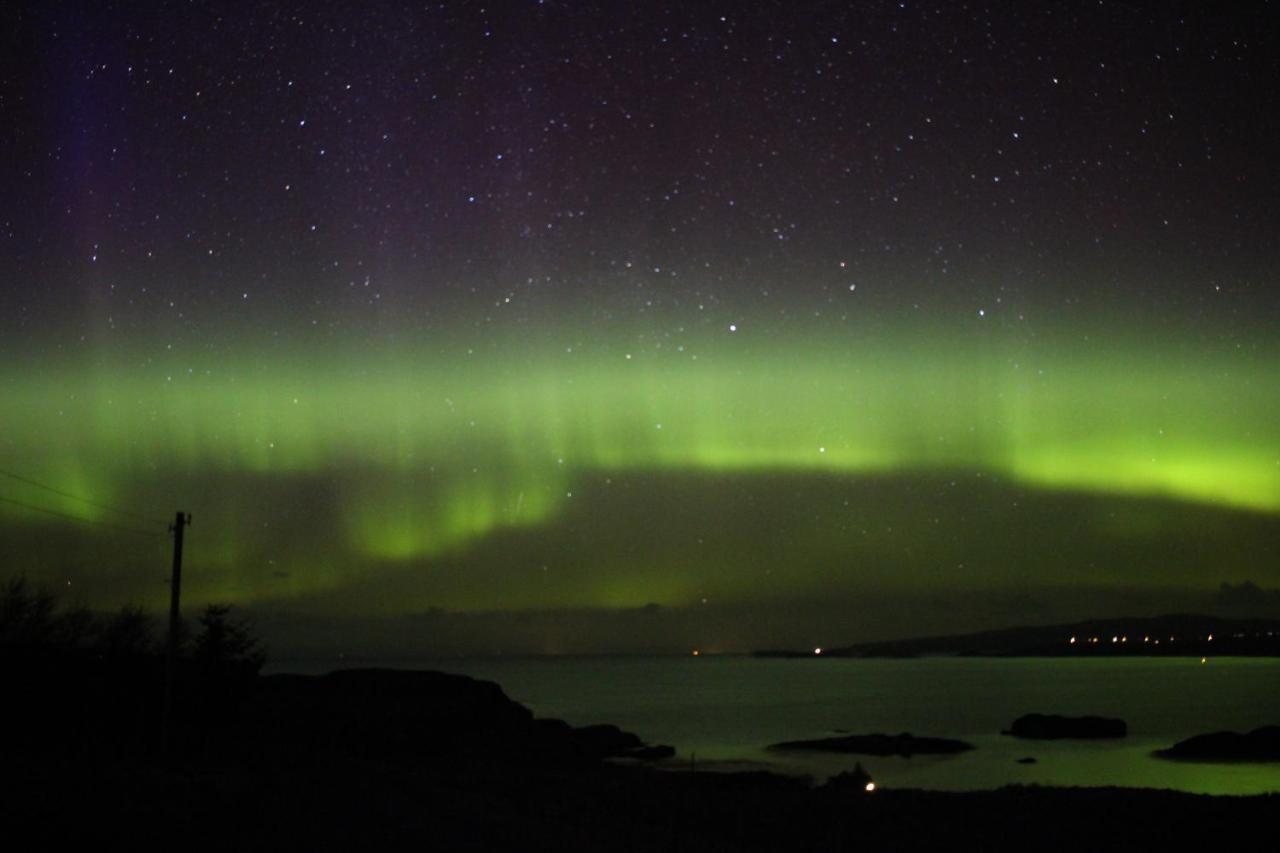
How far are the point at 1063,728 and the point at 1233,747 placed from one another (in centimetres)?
1820

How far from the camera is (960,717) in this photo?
102 m

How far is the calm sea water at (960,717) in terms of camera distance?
55562 millimetres

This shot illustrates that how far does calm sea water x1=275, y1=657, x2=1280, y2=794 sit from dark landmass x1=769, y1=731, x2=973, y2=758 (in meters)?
2.06

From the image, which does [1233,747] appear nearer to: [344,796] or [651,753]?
[651,753]

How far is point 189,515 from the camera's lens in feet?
91.5

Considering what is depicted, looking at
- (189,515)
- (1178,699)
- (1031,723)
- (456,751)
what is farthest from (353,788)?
(1178,699)

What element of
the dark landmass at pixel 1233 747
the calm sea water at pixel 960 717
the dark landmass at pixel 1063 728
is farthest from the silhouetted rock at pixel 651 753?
the dark landmass at pixel 1233 747

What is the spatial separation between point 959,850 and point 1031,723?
185 ft

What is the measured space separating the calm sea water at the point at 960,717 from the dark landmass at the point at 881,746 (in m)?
2.06

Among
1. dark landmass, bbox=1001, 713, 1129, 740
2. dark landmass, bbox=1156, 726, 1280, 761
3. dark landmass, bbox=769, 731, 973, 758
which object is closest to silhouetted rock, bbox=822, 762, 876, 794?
dark landmass, bbox=769, 731, 973, 758

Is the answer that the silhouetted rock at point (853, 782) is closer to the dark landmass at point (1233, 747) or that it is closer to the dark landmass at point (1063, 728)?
the dark landmass at point (1233, 747)

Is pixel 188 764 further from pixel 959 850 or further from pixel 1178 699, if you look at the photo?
pixel 1178 699

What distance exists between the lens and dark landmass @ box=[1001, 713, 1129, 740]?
77.6 m

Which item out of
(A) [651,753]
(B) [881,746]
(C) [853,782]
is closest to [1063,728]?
(B) [881,746]
